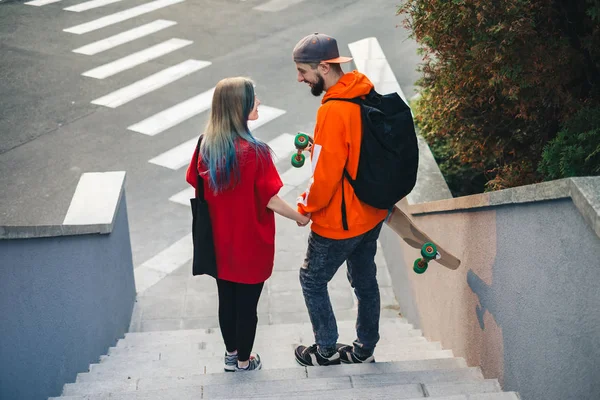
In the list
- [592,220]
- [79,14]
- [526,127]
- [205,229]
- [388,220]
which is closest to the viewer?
[592,220]

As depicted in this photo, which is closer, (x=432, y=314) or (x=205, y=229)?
(x=205, y=229)

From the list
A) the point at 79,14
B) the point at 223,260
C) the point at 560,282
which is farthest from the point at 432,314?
the point at 79,14

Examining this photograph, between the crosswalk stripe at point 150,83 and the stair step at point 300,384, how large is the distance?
7828 mm

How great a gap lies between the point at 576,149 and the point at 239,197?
6.49 ft

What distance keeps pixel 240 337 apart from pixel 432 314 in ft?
5.90

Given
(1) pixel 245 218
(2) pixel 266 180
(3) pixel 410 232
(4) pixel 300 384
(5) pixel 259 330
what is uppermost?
(2) pixel 266 180

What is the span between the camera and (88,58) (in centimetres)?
1307

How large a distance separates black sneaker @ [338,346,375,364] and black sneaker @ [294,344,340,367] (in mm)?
90

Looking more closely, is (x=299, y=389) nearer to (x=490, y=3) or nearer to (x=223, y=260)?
(x=223, y=260)

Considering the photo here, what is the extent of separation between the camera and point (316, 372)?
13.7ft

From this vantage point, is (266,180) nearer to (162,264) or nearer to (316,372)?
(316,372)

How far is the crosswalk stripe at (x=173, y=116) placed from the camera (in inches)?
417

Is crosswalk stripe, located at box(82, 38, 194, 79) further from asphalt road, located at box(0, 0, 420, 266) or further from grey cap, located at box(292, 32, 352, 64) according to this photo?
grey cap, located at box(292, 32, 352, 64)

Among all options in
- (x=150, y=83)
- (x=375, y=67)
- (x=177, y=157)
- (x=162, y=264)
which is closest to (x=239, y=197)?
(x=162, y=264)
